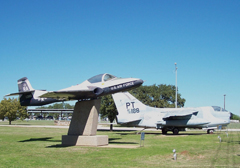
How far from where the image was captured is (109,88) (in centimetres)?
1841

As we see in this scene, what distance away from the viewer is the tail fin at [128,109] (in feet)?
105

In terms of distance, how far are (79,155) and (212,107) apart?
74.8 feet

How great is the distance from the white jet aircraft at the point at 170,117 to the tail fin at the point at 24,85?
13.1 metres

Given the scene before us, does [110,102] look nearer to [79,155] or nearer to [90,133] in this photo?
[90,133]

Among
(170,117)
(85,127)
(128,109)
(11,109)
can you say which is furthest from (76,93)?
(11,109)

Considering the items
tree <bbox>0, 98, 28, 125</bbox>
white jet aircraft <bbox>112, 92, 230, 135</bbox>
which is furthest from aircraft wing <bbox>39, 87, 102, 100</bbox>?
tree <bbox>0, 98, 28, 125</bbox>

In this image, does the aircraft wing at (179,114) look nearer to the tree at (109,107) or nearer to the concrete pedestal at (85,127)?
the tree at (109,107)

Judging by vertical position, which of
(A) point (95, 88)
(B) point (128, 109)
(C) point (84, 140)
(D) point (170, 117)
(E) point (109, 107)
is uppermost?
(A) point (95, 88)

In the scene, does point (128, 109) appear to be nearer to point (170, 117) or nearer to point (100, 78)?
point (170, 117)

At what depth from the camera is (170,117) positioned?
30906mm

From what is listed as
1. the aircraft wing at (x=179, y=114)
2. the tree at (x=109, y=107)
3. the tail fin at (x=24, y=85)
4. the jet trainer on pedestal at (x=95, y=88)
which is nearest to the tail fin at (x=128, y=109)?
the aircraft wing at (x=179, y=114)

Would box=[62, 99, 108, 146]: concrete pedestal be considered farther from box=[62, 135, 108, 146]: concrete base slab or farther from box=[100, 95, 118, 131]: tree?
box=[100, 95, 118, 131]: tree

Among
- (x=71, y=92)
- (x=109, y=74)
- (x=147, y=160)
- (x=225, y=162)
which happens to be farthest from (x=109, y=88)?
(x=225, y=162)

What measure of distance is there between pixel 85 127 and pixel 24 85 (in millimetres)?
8166
